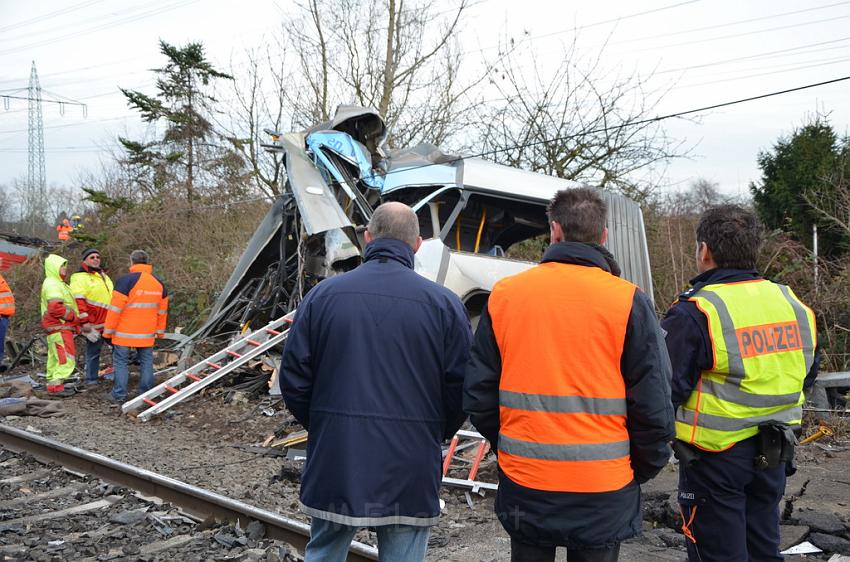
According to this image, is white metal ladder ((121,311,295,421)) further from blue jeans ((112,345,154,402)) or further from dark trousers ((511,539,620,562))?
dark trousers ((511,539,620,562))

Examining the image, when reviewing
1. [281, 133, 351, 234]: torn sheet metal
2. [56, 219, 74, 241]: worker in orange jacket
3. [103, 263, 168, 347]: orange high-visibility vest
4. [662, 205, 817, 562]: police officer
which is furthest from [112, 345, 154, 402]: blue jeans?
[56, 219, 74, 241]: worker in orange jacket

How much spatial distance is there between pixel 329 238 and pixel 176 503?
406 centimetres

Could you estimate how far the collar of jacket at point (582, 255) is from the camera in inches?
97.7

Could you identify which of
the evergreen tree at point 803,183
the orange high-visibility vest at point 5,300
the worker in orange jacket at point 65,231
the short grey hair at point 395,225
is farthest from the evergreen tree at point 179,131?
the short grey hair at point 395,225

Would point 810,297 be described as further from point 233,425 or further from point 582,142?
point 233,425

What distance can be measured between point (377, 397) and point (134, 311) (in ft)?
24.5

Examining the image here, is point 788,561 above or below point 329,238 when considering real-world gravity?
below

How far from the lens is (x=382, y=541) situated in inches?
109

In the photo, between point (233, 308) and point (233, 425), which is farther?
point (233, 308)

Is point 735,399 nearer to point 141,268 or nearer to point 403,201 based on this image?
point 403,201

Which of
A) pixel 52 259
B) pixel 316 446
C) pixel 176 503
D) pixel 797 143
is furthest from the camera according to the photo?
pixel 797 143

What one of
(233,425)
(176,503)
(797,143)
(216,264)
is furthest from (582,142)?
(176,503)

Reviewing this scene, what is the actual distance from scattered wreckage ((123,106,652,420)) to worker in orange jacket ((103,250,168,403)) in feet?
1.62

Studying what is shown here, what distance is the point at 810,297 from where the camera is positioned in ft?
33.4
